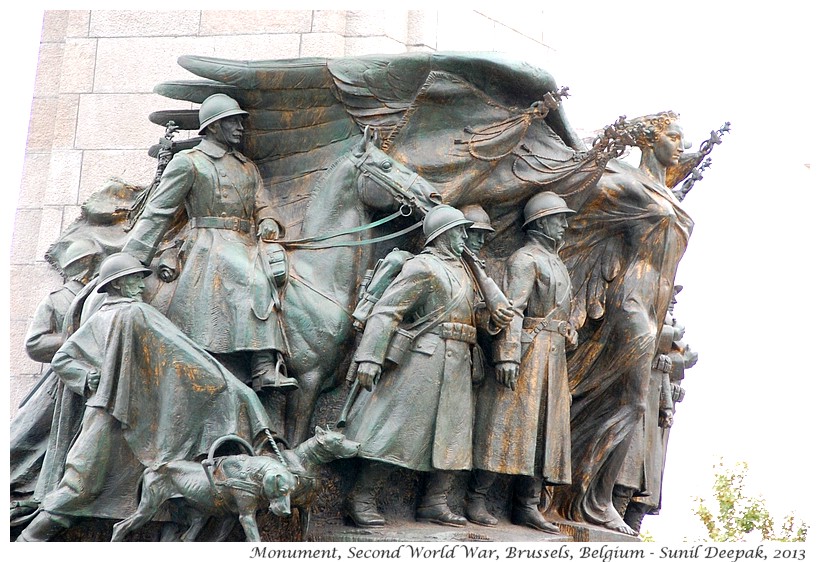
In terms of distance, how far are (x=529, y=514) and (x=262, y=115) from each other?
3.49 metres

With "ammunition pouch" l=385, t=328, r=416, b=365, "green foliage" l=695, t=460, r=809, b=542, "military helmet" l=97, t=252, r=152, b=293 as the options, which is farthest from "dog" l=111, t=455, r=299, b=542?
"green foliage" l=695, t=460, r=809, b=542

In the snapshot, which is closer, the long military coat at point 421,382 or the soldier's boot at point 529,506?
the long military coat at point 421,382

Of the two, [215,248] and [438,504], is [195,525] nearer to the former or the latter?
[438,504]

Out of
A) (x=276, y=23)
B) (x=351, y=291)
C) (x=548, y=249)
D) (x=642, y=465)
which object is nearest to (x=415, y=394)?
(x=351, y=291)

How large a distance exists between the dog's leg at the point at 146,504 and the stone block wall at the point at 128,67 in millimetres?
2424

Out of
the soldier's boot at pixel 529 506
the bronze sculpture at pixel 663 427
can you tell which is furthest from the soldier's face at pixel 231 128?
the bronze sculpture at pixel 663 427

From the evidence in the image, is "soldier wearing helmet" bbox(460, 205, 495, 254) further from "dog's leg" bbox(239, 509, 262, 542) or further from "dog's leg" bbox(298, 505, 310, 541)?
"dog's leg" bbox(239, 509, 262, 542)

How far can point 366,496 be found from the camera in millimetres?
11266

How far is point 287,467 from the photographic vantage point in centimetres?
1069

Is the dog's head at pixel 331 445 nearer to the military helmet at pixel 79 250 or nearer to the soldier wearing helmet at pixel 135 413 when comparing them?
the soldier wearing helmet at pixel 135 413

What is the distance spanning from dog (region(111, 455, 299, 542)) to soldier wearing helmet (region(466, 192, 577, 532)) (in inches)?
64.8

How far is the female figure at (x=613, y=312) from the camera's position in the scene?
1251 cm

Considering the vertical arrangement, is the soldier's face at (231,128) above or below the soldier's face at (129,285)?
above
